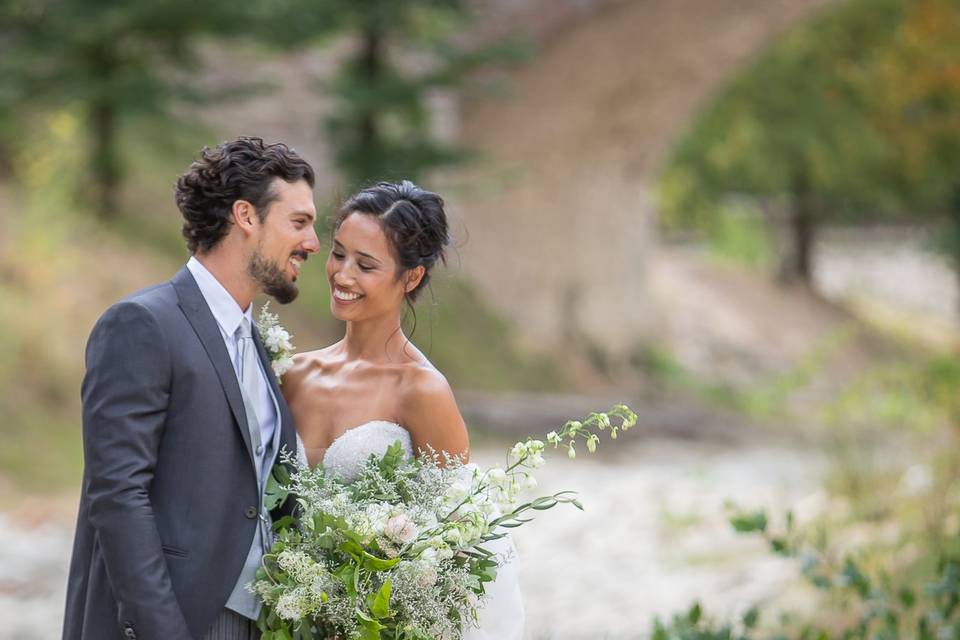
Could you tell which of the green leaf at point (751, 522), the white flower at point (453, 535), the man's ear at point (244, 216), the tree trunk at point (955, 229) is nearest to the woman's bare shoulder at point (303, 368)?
the man's ear at point (244, 216)

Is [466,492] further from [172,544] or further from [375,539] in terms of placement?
[172,544]

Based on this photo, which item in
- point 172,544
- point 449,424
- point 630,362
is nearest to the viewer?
point 172,544

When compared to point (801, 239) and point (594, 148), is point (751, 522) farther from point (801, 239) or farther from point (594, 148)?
point (801, 239)

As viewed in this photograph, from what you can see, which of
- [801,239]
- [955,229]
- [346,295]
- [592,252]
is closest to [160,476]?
[346,295]

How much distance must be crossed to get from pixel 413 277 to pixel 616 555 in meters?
4.74

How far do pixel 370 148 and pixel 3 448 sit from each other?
3.84m

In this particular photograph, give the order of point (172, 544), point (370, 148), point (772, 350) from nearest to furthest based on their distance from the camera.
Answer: point (172, 544) < point (370, 148) < point (772, 350)

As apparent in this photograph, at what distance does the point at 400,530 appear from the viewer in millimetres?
2566

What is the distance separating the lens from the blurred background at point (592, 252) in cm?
645

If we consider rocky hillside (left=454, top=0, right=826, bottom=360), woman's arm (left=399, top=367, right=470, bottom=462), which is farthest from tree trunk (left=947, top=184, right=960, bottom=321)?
woman's arm (left=399, top=367, right=470, bottom=462)

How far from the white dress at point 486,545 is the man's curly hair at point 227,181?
526 millimetres

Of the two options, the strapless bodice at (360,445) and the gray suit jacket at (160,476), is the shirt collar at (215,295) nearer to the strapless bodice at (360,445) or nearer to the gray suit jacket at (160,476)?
the gray suit jacket at (160,476)

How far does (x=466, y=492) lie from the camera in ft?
8.65

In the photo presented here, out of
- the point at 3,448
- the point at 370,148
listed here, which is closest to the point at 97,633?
the point at 3,448
